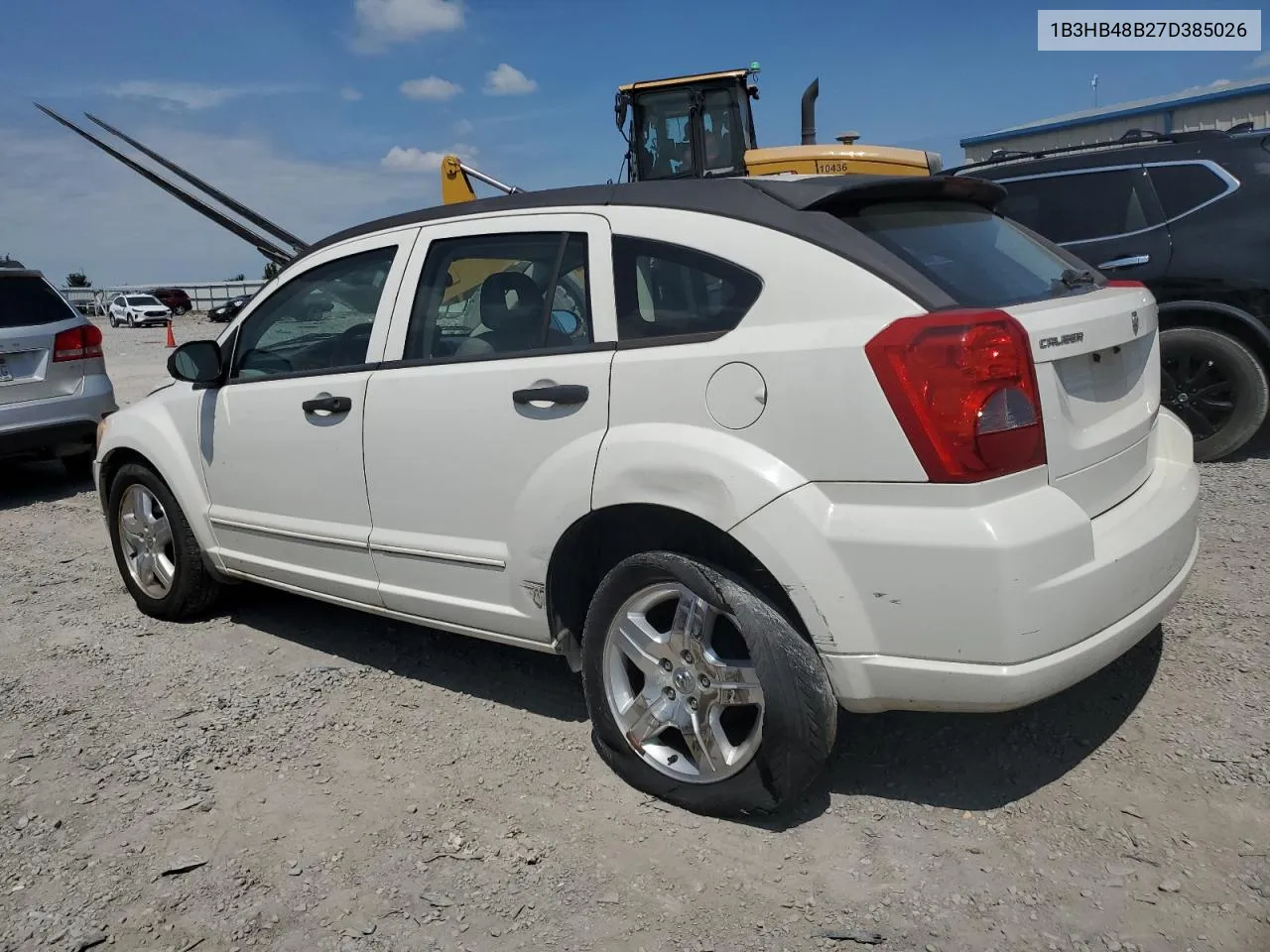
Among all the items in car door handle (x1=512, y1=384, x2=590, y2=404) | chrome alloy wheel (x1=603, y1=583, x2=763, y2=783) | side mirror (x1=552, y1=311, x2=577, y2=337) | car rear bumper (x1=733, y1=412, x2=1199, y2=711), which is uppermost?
side mirror (x1=552, y1=311, x2=577, y2=337)

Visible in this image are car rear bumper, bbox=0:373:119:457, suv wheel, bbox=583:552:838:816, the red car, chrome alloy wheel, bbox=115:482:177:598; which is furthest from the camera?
the red car

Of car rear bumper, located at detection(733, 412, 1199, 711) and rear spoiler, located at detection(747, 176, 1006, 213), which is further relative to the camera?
rear spoiler, located at detection(747, 176, 1006, 213)

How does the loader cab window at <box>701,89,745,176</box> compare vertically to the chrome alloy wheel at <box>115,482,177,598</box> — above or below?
above

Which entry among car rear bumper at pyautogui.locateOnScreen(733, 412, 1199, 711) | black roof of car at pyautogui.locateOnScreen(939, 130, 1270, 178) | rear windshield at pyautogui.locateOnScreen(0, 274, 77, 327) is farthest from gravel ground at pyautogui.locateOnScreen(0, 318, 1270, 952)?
rear windshield at pyautogui.locateOnScreen(0, 274, 77, 327)

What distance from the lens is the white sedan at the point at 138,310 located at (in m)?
37.6

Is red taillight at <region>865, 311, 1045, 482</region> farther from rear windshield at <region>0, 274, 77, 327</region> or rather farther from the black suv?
rear windshield at <region>0, 274, 77, 327</region>

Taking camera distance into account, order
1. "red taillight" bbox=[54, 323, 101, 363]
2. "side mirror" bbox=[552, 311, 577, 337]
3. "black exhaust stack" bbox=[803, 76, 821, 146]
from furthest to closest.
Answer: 1. "black exhaust stack" bbox=[803, 76, 821, 146]
2. "red taillight" bbox=[54, 323, 101, 363]
3. "side mirror" bbox=[552, 311, 577, 337]

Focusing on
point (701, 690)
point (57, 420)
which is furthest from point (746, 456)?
point (57, 420)

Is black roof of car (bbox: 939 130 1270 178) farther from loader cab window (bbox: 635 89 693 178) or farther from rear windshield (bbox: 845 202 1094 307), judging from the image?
loader cab window (bbox: 635 89 693 178)

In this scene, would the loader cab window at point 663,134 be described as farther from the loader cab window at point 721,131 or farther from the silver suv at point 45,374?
the silver suv at point 45,374

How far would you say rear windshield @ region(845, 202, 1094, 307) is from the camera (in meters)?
2.78

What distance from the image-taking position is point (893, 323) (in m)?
2.55

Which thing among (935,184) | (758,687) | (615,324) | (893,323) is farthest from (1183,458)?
(615,324)

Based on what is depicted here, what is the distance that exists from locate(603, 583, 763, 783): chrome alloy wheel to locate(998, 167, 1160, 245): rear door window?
4.67 meters
